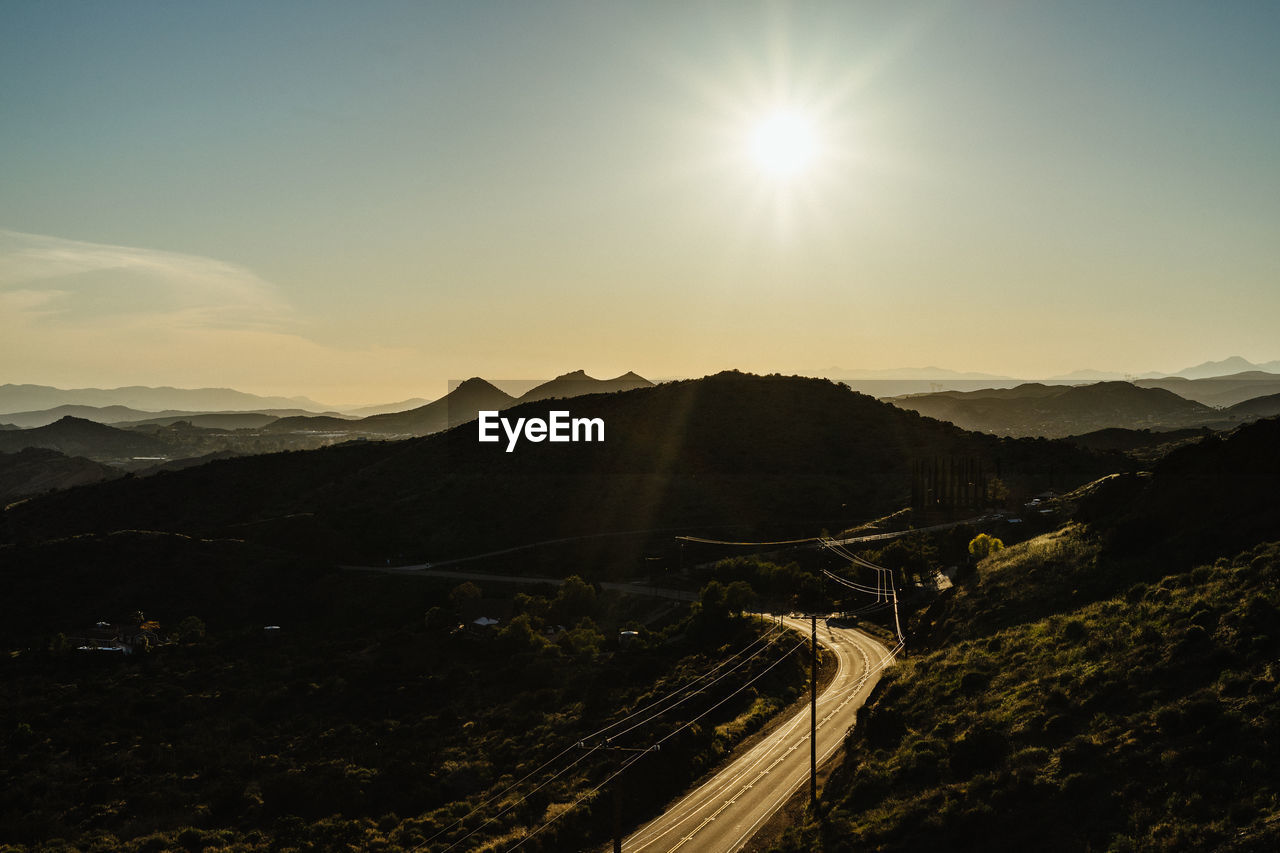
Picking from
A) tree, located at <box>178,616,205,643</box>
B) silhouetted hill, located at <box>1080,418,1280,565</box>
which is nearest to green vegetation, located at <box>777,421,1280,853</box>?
silhouetted hill, located at <box>1080,418,1280,565</box>

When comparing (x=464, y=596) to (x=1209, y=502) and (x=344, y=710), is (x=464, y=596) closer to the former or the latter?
(x=344, y=710)

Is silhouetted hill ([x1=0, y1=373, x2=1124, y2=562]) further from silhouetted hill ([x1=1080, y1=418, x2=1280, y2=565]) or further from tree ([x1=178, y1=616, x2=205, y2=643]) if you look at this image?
silhouetted hill ([x1=1080, y1=418, x2=1280, y2=565])

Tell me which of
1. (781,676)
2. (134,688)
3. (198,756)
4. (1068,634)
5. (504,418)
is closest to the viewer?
(1068,634)

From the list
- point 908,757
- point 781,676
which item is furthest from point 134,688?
point 908,757

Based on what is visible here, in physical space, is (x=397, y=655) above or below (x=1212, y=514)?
below

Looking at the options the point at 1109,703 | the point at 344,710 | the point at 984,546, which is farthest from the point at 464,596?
the point at 1109,703

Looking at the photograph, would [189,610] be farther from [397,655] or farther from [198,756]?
[198,756]

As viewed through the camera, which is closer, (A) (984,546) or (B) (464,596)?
(A) (984,546)
